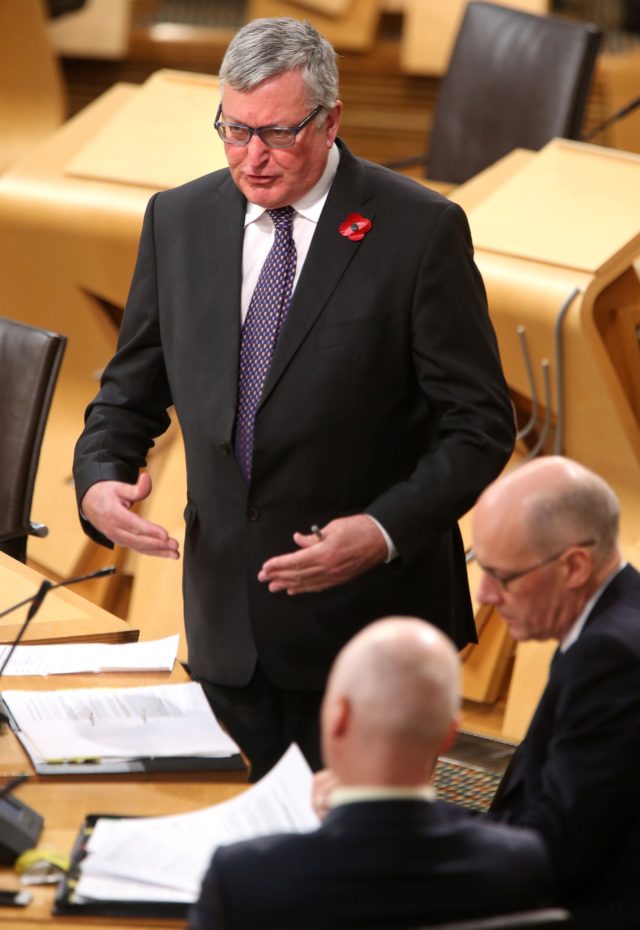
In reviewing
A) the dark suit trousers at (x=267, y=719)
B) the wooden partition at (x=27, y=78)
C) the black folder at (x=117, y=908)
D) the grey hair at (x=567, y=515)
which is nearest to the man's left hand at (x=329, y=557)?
the dark suit trousers at (x=267, y=719)

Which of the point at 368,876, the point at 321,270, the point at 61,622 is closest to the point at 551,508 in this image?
the point at 368,876

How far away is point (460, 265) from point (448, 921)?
109 centimetres

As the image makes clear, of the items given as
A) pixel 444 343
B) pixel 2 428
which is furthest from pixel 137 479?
pixel 2 428

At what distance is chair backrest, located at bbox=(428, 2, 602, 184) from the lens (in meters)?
4.59

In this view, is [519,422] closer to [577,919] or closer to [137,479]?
[137,479]

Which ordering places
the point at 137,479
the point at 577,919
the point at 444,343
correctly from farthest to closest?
the point at 137,479 → the point at 444,343 → the point at 577,919


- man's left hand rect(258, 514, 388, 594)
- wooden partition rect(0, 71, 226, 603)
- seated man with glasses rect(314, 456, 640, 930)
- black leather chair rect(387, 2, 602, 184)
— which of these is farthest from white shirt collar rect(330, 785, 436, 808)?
black leather chair rect(387, 2, 602, 184)

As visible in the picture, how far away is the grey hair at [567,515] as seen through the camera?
1716 millimetres

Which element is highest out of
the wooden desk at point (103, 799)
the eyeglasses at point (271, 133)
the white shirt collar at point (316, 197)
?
the eyeglasses at point (271, 133)

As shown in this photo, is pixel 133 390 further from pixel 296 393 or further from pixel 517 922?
pixel 517 922

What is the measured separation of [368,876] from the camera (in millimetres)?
1353

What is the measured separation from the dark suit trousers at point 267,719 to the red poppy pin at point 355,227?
674mm

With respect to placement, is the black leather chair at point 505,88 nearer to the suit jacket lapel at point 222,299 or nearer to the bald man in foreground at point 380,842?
the suit jacket lapel at point 222,299

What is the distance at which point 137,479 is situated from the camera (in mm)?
2311
